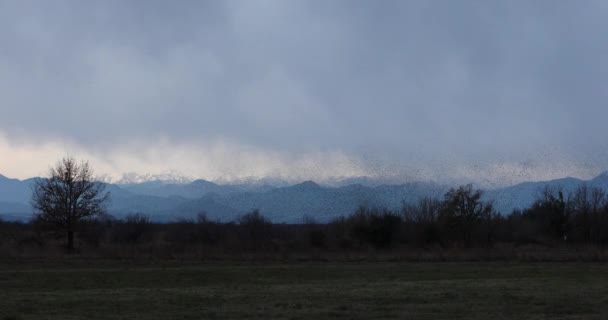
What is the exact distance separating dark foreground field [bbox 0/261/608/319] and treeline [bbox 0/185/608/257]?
19.4 meters

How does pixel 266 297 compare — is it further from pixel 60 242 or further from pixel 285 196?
pixel 285 196

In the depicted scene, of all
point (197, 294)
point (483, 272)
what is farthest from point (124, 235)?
point (197, 294)

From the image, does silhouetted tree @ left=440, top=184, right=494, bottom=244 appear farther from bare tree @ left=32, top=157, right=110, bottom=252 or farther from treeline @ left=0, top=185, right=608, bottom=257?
bare tree @ left=32, top=157, right=110, bottom=252

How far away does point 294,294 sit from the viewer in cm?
2066

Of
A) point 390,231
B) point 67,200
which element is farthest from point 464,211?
point 67,200

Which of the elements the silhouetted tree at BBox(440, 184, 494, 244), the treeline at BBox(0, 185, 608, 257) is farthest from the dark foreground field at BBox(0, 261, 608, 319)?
the silhouetted tree at BBox(440, 184, 494, 244)

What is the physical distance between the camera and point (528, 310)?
16297 mm

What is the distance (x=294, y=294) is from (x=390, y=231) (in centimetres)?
4030

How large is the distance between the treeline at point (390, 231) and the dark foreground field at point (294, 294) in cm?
1945

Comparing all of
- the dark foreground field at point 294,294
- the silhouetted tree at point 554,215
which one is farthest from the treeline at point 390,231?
the dark foreground field at point 294,294

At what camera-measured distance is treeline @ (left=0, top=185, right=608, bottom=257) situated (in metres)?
57.2

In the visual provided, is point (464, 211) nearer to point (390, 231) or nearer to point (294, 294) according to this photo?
point (390, 231)

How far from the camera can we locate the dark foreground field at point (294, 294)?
15.9 m

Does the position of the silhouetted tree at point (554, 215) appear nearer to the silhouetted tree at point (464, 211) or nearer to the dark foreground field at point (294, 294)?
the silhouetted tree at point (464, 211)
